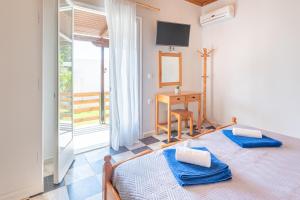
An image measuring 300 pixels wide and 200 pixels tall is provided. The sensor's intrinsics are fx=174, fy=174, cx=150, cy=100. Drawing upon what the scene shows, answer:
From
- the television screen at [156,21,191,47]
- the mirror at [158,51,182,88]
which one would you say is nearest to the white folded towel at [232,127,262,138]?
the mirror at [158,51,182,88]

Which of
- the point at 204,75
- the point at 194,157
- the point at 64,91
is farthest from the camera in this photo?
the point at 204,75

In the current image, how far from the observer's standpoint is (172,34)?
3.44 metres

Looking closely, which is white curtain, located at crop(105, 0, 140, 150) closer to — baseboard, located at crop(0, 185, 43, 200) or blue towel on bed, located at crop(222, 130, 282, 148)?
baseboard, located at crop(0, 185, 43, 200)

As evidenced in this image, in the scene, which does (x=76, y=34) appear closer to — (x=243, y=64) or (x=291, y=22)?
(x=243, y=64)

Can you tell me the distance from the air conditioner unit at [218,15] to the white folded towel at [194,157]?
3275 mm

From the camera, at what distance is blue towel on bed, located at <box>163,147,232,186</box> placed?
101 cm

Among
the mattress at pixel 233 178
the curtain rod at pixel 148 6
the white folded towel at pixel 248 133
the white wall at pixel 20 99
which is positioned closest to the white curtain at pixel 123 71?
the curtain rod at pixel 148 6


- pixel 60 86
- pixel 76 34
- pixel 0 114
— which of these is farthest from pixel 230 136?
pixel 76 34

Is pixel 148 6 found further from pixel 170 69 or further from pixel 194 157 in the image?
pixel 194 157

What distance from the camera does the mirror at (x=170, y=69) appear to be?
3.54m

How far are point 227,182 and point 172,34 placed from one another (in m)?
3.00

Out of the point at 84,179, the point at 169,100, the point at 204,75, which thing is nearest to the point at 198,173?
the point at 84,179

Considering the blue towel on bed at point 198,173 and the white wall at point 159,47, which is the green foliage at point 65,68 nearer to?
the white wall at point 159,47

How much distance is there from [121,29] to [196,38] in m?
2.03
